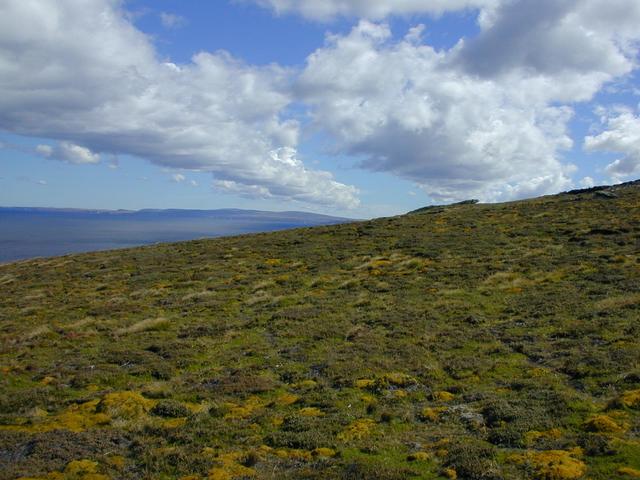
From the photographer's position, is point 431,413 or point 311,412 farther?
point 311,412

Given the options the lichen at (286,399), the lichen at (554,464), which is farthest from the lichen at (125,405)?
the lichen at (554,464)

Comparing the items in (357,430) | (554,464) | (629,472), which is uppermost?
(629,472)

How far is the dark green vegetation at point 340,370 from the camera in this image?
10.6m

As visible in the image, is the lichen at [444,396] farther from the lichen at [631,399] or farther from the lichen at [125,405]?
the lichen at [125,405]

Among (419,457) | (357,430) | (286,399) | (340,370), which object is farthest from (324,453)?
(340,370)

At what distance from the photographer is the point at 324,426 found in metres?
12.3

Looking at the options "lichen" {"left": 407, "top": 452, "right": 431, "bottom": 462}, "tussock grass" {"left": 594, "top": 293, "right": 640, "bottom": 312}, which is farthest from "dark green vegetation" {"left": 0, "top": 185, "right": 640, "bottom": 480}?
"tussock grass" {"left": 594, "top": 293, "right": 640, "bottom": 312}

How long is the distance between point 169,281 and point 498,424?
29014 mm

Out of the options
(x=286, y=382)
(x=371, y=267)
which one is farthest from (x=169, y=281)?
(x=286, y=382)

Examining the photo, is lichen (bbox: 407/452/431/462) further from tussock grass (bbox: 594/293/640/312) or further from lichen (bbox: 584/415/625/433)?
tussock grass (bbox: 594/293/640/312)

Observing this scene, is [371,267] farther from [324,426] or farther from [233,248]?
[324,426]

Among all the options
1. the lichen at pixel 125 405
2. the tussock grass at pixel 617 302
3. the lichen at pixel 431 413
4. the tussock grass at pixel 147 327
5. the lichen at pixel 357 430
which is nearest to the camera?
the lichen at pixel 357 430

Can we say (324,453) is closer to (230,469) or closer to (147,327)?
(230,469)

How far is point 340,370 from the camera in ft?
54.8
